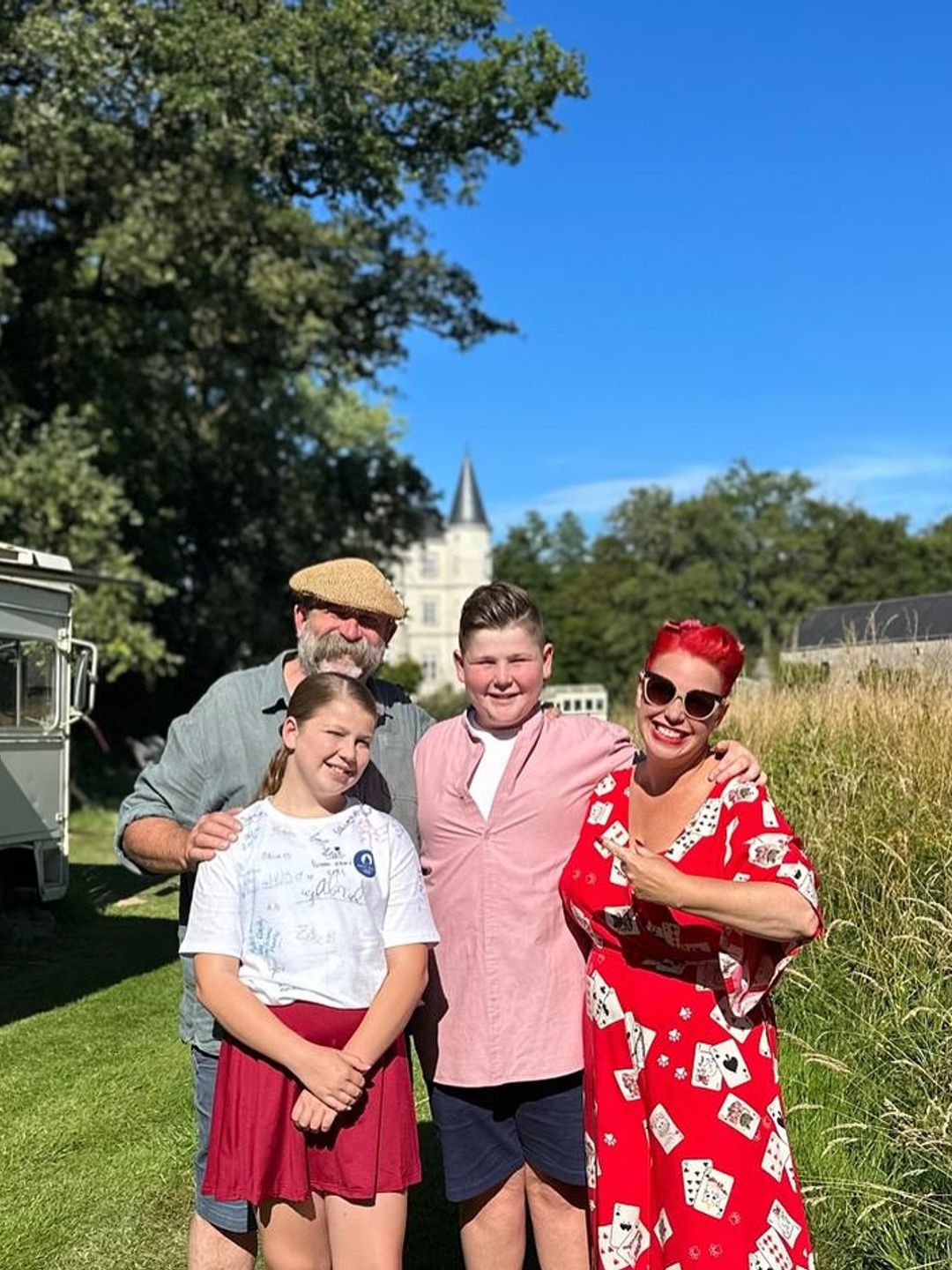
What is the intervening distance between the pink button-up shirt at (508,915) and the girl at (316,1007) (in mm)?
269

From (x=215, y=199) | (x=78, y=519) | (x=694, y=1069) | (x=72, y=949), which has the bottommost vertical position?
(x=72, y=949)

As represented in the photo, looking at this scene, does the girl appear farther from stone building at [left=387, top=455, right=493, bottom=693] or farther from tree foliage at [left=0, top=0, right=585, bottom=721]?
stone building at [left=387, top=455, right=493, bottom=693]

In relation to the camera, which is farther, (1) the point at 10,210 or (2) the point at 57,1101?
(1) the point at 10,210

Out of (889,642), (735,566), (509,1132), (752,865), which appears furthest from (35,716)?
(735,566)

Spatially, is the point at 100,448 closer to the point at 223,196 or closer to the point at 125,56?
the point at 223,196

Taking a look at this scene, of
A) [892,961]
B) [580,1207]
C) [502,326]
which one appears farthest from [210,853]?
[502,326]

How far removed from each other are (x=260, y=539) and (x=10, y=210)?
9967mm

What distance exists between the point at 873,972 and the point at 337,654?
→ 9.63 feet

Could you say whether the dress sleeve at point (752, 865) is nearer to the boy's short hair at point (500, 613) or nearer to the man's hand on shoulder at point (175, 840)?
the boy's short hair at point (500, 613)

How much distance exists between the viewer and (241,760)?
9.83 ft

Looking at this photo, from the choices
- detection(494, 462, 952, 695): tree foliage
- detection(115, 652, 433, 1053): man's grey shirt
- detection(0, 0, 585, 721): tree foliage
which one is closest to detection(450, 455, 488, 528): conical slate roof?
detection(494, 462, 952, 695): tree foliage

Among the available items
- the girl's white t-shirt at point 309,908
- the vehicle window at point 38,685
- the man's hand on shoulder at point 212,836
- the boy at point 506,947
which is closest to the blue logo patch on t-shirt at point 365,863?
the girl's white t-shirt at point 309,908

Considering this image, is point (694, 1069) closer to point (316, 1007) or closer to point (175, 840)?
point (316, 1007)

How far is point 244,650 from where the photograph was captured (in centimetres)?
2681
